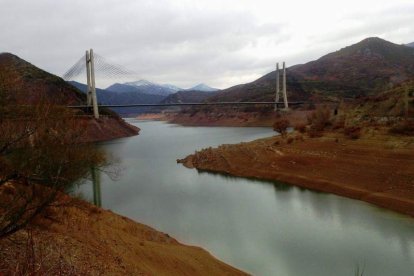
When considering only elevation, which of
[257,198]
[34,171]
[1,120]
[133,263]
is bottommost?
[257,198]

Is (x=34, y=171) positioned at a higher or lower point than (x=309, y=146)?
higher

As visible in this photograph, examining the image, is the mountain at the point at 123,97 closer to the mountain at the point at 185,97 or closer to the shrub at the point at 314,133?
the mountain at the point at 185,97

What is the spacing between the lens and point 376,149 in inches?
854

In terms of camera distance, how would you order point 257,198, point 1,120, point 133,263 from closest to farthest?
point 1,120 < point 133,263 < point 257,198

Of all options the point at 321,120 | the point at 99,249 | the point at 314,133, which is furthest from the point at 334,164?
the point at 99,249

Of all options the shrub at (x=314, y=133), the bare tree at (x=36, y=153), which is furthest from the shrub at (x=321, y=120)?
the bare tree at (x=36, y=153)

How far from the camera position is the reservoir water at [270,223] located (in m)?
10.7

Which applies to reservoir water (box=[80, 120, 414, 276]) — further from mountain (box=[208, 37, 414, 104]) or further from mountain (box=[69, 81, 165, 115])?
mountain (box=[69, 81, 165, 115])

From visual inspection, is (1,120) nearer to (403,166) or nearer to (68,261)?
(68,261)

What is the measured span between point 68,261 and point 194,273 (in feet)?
10.4

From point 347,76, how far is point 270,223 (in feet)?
287

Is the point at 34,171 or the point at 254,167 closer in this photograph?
the point at 34,171

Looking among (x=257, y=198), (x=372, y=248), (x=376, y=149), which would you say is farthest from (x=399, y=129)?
(x=372, y=248)

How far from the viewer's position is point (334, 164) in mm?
21891
